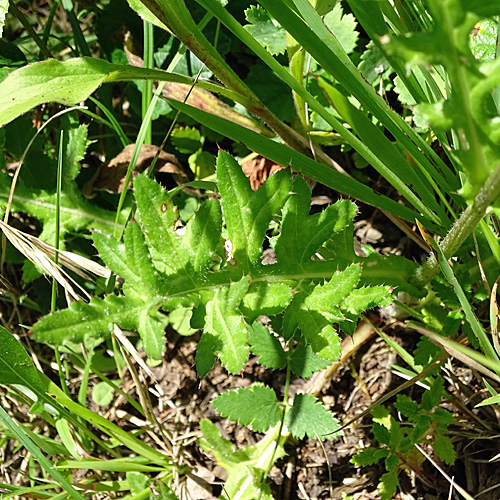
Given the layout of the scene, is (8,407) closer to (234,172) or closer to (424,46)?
(234,172)

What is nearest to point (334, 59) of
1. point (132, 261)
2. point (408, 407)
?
point (132, 261)

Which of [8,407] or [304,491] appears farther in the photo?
[8,407]

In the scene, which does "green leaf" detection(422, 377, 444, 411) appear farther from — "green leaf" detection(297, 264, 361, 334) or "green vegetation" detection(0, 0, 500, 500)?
"green leaf" detection(297, 264, 361, 334)

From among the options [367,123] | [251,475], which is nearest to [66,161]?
[367,123]

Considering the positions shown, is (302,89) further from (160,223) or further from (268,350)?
(268,350)

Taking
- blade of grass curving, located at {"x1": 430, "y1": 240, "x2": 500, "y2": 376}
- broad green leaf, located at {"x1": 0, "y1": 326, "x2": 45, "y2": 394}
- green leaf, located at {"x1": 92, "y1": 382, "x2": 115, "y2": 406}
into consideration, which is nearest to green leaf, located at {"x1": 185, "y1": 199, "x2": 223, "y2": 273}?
blade of grass curving, located at {"x1": 430, "y1": 240, "x2": 500, "y2": 376}

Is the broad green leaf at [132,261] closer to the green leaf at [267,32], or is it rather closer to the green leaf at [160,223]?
the green leaf at [160,223]
